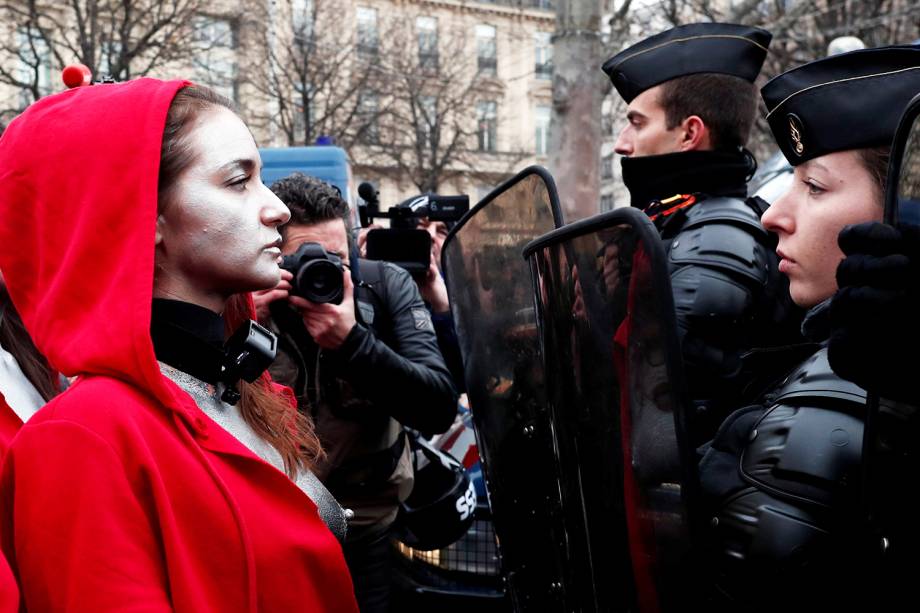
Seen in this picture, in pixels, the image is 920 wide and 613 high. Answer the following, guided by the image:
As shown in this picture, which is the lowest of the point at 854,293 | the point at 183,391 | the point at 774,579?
the point at 774,579

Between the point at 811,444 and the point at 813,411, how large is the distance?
0.21 feet

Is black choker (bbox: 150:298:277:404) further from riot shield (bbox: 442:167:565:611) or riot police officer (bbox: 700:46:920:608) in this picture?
riot police officer (bbox: 700:46:920:608)

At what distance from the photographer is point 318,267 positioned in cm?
270

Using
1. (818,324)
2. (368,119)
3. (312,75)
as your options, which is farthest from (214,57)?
(818,324)

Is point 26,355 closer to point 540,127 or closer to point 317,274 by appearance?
point 317,274

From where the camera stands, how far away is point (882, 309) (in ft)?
3.81

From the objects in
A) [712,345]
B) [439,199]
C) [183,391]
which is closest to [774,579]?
[712,345]

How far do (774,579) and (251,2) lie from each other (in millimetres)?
18730

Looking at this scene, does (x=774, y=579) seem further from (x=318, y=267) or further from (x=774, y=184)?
(x=774, y=184)

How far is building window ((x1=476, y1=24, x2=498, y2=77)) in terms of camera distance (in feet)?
99.2

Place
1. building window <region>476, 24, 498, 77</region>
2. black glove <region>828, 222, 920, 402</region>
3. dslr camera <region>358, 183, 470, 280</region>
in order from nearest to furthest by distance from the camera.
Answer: black glove <region>828, 222, 920, 402</region>, dslr camera <region>358, 183, 470, 280</region>, building window <region>476, 24, 498, 77</region>

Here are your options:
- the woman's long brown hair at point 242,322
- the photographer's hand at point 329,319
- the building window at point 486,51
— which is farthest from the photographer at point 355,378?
the building window at point 486,51

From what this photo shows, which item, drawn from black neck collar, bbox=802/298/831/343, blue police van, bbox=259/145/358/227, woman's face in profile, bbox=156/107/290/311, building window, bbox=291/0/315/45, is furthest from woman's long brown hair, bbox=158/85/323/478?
building window, bbox=291/0/315/45

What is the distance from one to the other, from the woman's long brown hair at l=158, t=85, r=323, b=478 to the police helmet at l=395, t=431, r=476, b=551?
107 centimetres
